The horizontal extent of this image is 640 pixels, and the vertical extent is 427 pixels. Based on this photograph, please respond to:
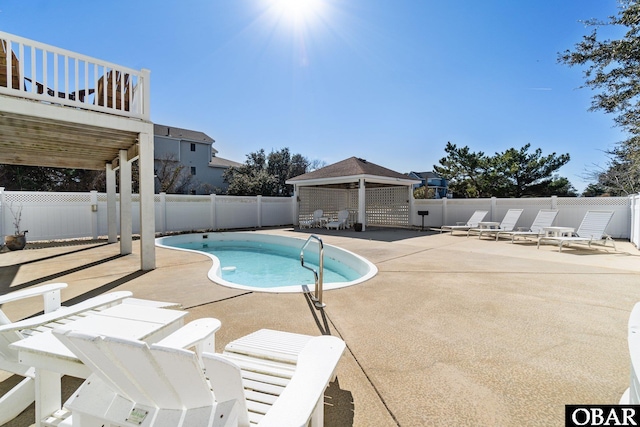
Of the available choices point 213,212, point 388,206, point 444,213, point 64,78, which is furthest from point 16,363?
→ point 388,206

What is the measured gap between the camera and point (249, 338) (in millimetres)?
2281

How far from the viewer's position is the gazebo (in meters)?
14.3

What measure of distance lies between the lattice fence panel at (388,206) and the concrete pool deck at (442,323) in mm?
9189

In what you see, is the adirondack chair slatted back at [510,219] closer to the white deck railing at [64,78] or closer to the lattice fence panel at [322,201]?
the lattice fence panel at [322,201]

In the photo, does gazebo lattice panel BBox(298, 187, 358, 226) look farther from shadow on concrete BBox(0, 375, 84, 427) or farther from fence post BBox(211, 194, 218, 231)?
shadow on concrete BBox(0, 375, 84, 427)

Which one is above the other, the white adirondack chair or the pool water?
the white adirondack chair

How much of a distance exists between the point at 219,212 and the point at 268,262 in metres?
5.90

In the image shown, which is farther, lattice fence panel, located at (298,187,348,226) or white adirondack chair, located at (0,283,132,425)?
lattice fence panel, located at (298,187,348,226)

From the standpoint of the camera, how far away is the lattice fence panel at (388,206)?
1597 centimetres

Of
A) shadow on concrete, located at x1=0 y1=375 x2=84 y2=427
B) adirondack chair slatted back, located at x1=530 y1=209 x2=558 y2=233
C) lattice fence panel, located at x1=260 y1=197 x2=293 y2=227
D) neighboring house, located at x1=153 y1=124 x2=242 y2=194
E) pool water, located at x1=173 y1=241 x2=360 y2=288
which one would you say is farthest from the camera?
neighboring house, located at x1=153 y1=124 x2=242 y2=194

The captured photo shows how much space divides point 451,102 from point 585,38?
15.8ft

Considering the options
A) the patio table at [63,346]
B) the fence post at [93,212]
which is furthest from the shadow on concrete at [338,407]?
the fence post at [93,212]

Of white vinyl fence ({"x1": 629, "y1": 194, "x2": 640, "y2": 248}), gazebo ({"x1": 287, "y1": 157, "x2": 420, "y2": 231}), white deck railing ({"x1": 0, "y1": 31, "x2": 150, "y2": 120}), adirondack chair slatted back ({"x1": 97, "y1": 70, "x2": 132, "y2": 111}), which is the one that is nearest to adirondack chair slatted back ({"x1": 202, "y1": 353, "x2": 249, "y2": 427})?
white deck railing ({"x1": 0, "y1": 31, "x2": 150, "y2": 120})

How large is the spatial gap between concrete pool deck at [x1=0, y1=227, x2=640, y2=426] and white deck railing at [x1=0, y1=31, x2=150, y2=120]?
2.95m
